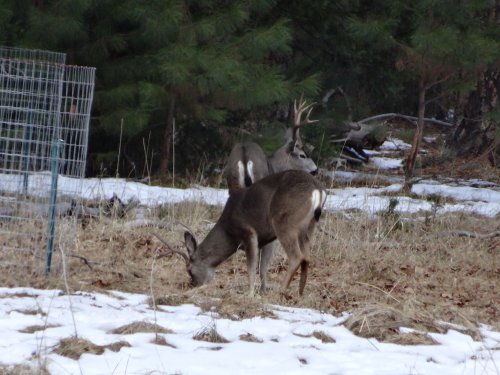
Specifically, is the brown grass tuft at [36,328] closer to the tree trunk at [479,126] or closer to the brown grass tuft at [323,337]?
the brown grass tuft at [323,337]

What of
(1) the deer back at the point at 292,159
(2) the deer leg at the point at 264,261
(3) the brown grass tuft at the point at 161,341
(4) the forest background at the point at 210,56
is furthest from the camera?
(4) the forest background at the point at 210,56

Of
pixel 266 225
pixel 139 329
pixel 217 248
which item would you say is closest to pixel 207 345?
pixel 139 329

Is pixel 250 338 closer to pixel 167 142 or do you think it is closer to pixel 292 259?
pixel 292 259

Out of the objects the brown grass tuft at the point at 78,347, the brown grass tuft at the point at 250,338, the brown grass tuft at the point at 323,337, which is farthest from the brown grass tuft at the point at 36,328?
the brown grass tuft at the point at 323,337

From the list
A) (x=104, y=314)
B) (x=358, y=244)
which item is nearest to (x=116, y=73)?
(x=358, y=244)

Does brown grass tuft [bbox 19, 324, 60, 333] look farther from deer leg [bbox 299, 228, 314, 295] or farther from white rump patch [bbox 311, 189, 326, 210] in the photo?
white rump patch [bbox 311, 189, 326, 210]

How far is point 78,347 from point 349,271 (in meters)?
4.24

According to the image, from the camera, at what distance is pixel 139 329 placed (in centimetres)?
625

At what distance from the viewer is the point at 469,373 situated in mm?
5766

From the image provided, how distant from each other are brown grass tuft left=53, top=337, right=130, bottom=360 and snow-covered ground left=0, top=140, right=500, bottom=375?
4 cm

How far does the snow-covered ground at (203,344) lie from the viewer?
18.3 ft

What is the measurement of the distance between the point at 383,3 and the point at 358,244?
254 inches

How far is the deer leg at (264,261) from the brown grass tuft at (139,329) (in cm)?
230

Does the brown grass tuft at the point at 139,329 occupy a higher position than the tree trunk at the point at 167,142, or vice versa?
the tree trunk at the point at 167,142
